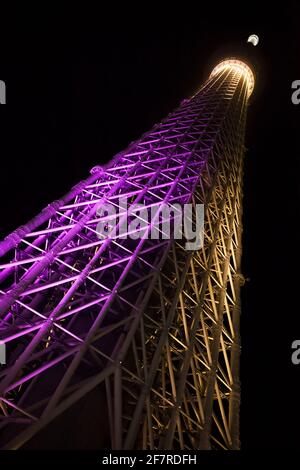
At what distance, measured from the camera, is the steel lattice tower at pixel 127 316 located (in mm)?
10047

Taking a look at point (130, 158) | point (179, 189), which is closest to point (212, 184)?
point (179, 189)

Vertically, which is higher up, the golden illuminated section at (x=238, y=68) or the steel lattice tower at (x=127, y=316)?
the golden illuminated section at (x=238, y=68)

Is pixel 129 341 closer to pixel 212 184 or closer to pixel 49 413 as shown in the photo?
pixel 49 413

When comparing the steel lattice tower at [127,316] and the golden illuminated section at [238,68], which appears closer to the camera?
the steel lattice tower at [127,316]

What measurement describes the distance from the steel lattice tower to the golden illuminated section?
722 inches

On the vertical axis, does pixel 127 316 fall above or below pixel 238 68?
below

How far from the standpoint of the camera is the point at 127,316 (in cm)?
1234

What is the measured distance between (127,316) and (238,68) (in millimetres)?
35580

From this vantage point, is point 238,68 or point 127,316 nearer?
point 127,316

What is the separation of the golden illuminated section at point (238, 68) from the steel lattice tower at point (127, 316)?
60.2ft

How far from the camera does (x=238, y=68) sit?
42.2m

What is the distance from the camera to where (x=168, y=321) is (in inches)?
480

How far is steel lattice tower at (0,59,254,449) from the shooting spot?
1005cm
